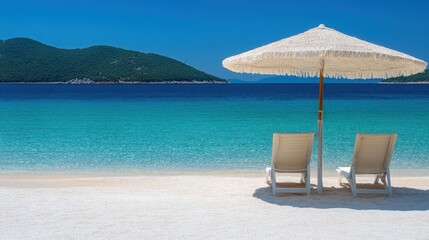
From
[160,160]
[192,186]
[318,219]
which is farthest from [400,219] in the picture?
[160,160]

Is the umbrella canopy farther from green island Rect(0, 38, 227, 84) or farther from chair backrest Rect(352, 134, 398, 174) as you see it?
green island Rect(0, 38, 227, 84)

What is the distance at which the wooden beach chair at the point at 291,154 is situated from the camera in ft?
16.6

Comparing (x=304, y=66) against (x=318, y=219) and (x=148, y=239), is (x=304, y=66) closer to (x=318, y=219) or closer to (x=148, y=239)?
(x=318, y=219)

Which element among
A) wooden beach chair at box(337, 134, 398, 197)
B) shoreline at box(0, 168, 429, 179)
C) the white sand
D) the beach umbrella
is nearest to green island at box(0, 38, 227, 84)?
shoreline at box(0, 168, 429, 179)

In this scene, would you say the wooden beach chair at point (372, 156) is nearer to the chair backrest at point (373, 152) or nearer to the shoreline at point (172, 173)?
the chair backrest at point (373, 152)

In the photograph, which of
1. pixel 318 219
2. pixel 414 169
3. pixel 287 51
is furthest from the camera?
pixel 414 169

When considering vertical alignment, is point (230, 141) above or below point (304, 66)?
below

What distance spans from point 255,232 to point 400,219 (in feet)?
4.19

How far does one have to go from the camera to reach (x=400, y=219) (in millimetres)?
4133

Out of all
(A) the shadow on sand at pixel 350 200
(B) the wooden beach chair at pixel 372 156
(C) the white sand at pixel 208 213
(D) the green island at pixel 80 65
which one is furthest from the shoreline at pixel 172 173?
(D) the green island at pixel 80 65

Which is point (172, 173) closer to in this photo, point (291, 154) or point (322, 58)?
point (291, 154)

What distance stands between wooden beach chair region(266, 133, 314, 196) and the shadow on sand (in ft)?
0.51

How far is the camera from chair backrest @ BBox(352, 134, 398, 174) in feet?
16.6

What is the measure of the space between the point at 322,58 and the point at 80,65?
305ft
